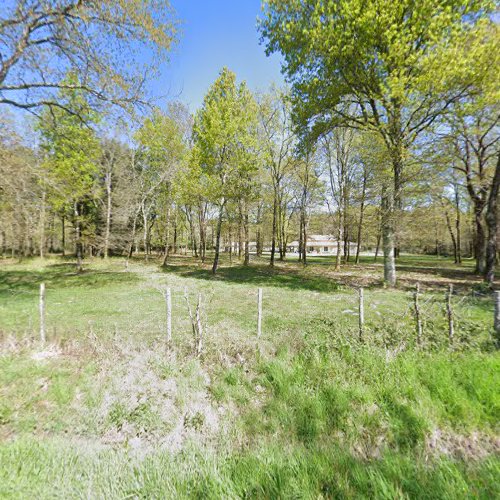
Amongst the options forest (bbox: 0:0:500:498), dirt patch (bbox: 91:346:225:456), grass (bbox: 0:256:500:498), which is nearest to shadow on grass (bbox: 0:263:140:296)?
forest (bbox: 0:0:500:498)

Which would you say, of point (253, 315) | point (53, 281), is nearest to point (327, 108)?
point (253, 315)

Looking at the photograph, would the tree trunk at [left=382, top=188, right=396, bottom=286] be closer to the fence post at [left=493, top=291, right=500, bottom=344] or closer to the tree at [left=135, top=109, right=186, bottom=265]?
the fence post at [left=493, top=291, right=500, bottom=344]

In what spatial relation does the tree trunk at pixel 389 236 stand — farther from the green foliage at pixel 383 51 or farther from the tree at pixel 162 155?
the tree at pixel 162 155

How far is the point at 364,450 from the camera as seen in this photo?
117 inches

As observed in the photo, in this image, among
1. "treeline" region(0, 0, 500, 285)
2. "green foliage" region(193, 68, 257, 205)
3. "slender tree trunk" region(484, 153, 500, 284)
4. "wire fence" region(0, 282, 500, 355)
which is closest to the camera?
"wire fence" region(0, 282, 500, 355)

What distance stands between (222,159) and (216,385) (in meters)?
15.9

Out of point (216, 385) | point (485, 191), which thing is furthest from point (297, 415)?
point (485, 191)

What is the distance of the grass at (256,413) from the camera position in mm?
2330

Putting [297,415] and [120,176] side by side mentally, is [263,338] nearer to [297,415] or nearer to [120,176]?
[297,415]

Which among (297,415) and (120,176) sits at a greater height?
(120,176)

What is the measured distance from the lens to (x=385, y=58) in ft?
32.7

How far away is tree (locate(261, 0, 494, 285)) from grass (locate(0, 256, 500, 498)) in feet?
29.4

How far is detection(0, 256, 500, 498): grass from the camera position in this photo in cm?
233

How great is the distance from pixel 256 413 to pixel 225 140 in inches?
666
